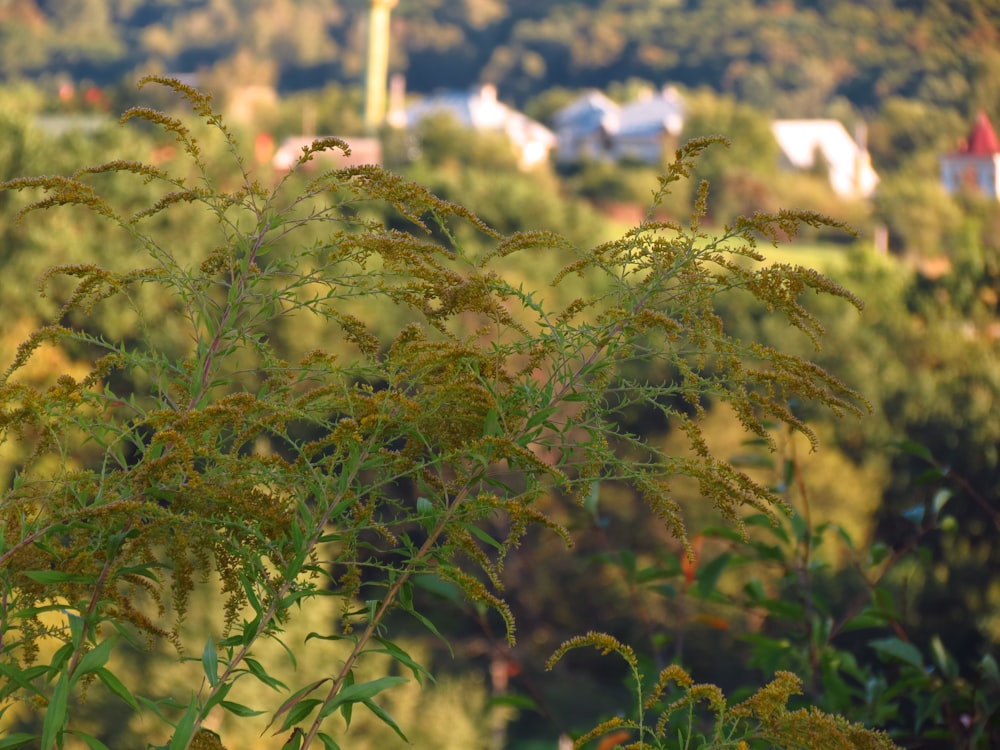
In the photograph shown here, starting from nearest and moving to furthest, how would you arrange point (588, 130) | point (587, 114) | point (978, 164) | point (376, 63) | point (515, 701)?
point (515, 701)
point (978, 164)
point (588, 130)
point (587, 114)
point (376, 63)

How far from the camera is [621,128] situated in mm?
56219

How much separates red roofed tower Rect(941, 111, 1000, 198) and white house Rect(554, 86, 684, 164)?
1240cm

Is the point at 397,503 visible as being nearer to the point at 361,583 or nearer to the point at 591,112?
the point at 361,583

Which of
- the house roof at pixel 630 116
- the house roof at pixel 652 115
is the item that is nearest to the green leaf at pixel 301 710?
the house roof at pixel 630 116

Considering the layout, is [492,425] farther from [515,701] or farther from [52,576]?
[515,701]

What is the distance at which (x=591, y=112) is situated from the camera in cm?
5844

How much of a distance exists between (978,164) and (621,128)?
1751 centimetres

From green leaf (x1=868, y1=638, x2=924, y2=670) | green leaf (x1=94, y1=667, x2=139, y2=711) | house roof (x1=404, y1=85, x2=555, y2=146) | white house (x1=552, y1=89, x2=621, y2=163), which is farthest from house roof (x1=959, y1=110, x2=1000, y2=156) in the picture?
green leaf (x1=94, y1=667, x2=139, y2=711)

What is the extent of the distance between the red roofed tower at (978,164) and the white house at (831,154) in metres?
4.24

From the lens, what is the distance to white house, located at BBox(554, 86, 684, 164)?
179 feet

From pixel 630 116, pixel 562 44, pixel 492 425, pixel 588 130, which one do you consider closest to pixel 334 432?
pixel 492 425

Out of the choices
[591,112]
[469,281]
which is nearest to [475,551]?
[469,281]

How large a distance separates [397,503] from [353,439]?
0.10m

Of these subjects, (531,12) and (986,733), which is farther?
(531,12)
